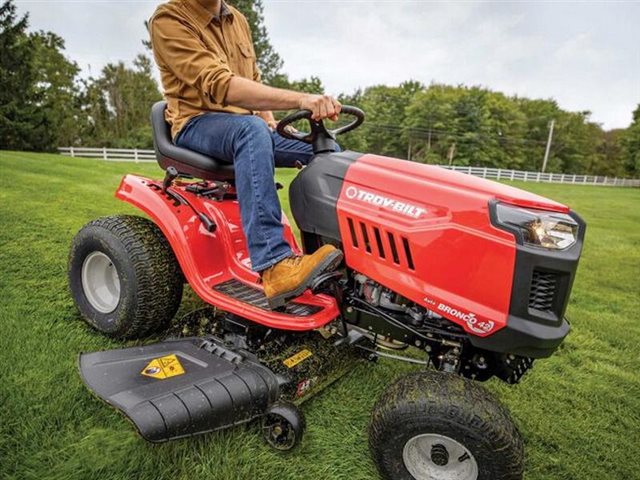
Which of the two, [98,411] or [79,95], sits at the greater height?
[79,95]

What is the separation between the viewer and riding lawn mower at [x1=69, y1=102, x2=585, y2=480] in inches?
64.1

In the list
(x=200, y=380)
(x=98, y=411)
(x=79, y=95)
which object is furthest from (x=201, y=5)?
(x=79, y=95)

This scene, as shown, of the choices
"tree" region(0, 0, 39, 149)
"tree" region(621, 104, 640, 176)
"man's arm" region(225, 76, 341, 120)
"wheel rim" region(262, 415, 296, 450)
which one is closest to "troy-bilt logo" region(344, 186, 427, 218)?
"man's arm" region(225, 76, 341, 120)

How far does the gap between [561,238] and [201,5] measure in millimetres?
2062

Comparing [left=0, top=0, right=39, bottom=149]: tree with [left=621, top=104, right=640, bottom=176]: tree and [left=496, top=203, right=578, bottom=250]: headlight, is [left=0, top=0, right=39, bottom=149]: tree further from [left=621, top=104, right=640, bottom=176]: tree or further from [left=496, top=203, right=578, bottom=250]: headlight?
[left=621, top=104, right=640, bottom=176]: tree

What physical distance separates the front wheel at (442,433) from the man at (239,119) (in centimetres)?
62

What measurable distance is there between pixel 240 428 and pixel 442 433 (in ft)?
2.88

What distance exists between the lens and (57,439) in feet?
5.88

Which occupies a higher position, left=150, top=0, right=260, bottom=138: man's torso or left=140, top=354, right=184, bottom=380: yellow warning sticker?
left=150, top=0, right=260, bottom=138: man's torso

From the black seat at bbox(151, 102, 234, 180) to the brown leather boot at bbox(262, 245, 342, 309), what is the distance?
0.65 m

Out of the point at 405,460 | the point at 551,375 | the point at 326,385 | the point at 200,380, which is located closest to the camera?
the point at 405,460

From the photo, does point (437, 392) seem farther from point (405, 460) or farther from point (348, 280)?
point (348, 280)

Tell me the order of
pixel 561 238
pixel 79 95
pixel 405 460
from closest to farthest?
pixel 561 238
pixel 405 460
pixel 79 95

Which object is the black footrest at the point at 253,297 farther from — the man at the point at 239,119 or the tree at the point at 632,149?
the tree at the point at 632,149
